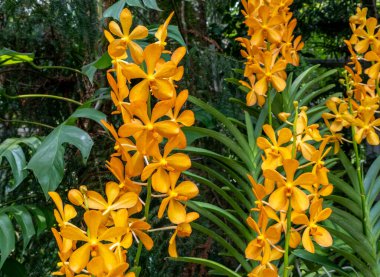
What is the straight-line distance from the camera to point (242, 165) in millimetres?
1266

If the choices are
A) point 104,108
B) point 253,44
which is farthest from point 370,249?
point 104,108

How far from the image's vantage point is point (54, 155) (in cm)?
118

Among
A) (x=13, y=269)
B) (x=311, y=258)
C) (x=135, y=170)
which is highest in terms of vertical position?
(x=135, y=170)

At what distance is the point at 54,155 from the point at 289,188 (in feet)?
2.28

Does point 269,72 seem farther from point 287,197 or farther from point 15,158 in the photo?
point 15,158

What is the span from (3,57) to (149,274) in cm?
76

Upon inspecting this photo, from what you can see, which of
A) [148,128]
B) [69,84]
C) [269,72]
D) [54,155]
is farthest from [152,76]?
[69,84]

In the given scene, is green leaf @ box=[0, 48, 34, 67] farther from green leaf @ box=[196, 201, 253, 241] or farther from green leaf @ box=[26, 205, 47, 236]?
green leaf @ box=[196, 201, 253, 241]

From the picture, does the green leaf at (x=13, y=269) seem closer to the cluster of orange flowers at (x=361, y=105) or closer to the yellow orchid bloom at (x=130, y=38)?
the cluster of orange flowers at (x=361, y=105)

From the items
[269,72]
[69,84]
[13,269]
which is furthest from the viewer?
[69,84]

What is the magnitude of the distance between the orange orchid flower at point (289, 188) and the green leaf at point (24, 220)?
0.80m

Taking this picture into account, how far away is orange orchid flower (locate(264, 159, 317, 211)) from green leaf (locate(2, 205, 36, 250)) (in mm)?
803

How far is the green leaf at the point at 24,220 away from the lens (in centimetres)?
128

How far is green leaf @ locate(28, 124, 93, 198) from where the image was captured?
3.71 feet
